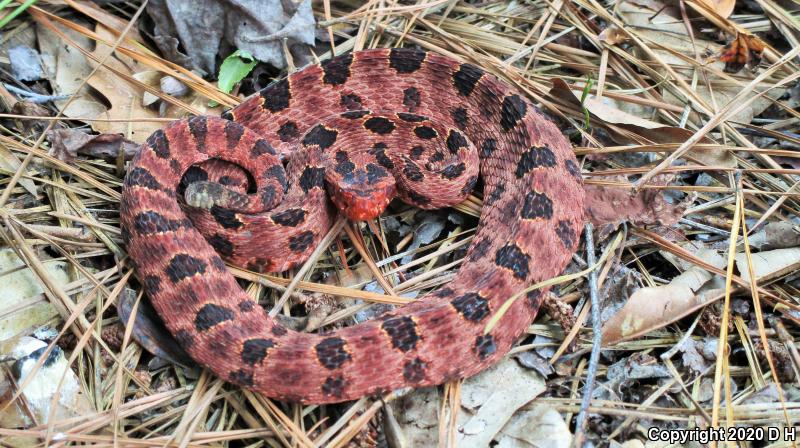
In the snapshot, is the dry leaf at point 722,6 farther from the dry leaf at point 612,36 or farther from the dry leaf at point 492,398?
the dry leaf at point 492,398

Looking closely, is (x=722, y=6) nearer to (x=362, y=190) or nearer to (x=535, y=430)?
(x=362, y=190)

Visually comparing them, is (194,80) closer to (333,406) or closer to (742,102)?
(333,406)

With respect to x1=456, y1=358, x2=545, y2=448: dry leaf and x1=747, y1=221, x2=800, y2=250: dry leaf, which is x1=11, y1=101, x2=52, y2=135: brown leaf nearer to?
x1=456, y1=358, x2=545, y2=448: dry leaf

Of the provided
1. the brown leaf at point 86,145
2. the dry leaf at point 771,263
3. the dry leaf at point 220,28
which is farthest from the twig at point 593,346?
the brown leaf at point 86,145

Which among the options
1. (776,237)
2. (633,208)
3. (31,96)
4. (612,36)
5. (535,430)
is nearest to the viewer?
(535,430)

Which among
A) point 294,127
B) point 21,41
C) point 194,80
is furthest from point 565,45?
point 21,41

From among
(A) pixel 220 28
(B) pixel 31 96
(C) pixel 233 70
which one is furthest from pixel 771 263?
(B) pixel 31 96
